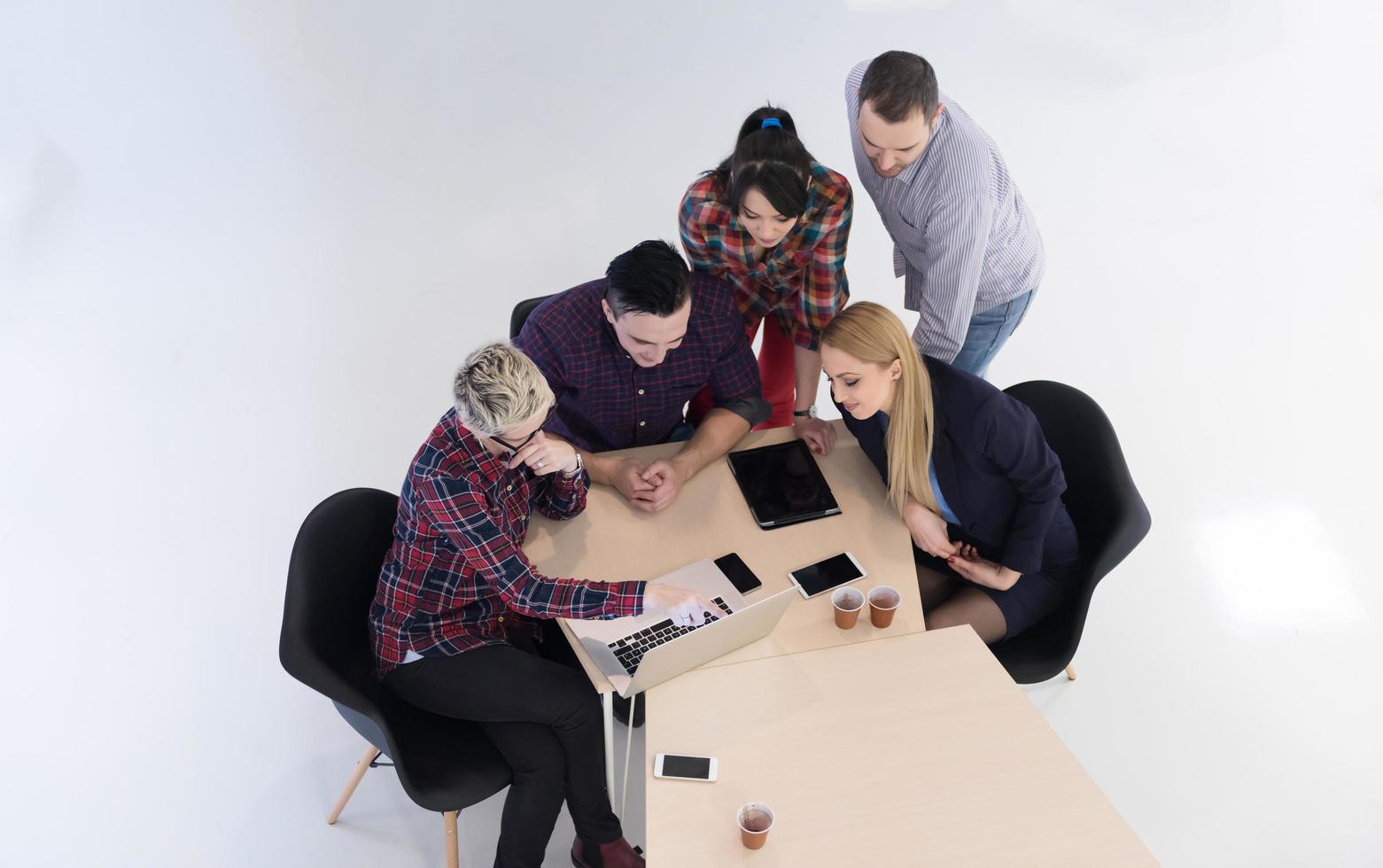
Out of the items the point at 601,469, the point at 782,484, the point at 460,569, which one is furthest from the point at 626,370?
the point at 460,569

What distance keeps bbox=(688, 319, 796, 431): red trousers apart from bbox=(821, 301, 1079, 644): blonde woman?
0.56m

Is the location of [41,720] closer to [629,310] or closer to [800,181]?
[629,310]

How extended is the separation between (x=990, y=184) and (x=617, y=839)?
1.98 metres

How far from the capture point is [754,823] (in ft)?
6.20

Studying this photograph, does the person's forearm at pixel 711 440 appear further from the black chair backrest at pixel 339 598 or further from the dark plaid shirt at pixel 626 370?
the black chair backrest at pixel 339 598

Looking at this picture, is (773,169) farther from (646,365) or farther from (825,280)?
(646,365)

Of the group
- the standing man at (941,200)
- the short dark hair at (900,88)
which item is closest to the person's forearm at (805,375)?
the standing man at (941,200)

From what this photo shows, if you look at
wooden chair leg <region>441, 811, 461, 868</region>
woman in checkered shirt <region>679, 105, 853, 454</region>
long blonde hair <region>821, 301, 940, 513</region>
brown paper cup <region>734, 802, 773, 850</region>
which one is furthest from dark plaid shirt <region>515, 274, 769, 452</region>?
brown paper cup <region>734, 802, 773, 850</region>

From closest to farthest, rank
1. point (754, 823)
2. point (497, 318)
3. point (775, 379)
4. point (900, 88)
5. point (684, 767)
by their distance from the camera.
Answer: point (754, 823), point (684, 767), point (900, 88), point (775, 379), point (497, 318)

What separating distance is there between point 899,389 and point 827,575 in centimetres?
49

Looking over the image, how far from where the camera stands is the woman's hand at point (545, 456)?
227 centimetres

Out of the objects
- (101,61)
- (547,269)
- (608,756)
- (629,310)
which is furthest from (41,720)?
(101,61)

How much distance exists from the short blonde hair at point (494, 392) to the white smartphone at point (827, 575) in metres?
0.77

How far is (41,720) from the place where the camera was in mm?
3023
